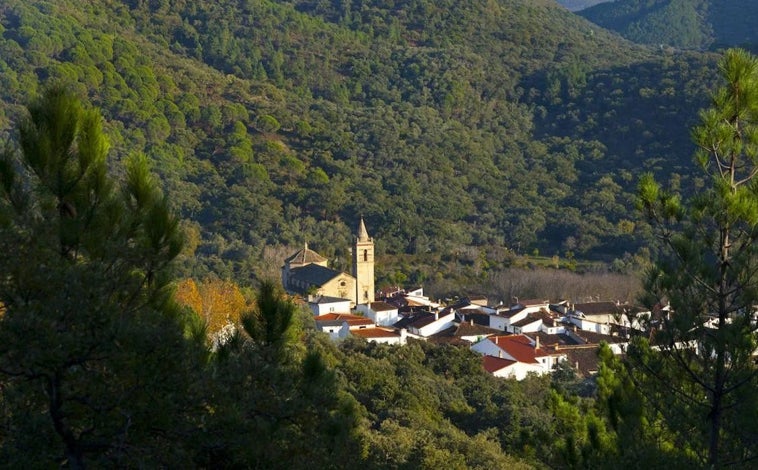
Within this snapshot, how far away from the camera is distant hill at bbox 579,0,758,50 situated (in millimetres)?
109619

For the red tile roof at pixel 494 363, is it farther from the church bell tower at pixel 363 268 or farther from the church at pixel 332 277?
the church bell tower at pixel 363 268

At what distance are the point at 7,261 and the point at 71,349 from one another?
718mm

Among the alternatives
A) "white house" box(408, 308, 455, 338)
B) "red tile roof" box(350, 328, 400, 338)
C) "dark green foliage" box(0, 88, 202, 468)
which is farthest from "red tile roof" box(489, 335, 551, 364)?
"dark green foliage" box(0, 88, 202, 468)

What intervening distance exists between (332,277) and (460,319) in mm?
6022

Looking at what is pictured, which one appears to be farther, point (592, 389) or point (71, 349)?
point (592, 389)

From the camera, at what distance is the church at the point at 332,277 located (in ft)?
131

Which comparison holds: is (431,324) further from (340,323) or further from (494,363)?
(494,363)

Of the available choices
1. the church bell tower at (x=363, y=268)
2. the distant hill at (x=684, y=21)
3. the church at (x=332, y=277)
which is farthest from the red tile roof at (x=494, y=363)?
the distant hill at (x=684, y=21)

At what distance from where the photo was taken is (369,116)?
66.2 m

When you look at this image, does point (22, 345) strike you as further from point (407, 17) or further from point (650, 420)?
point (407, 17)

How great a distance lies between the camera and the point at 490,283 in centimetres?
4494

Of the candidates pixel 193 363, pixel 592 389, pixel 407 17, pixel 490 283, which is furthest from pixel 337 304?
pixel 407 17

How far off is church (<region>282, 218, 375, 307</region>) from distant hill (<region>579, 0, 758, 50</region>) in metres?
70.3

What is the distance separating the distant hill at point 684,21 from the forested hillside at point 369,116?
2710 cm
